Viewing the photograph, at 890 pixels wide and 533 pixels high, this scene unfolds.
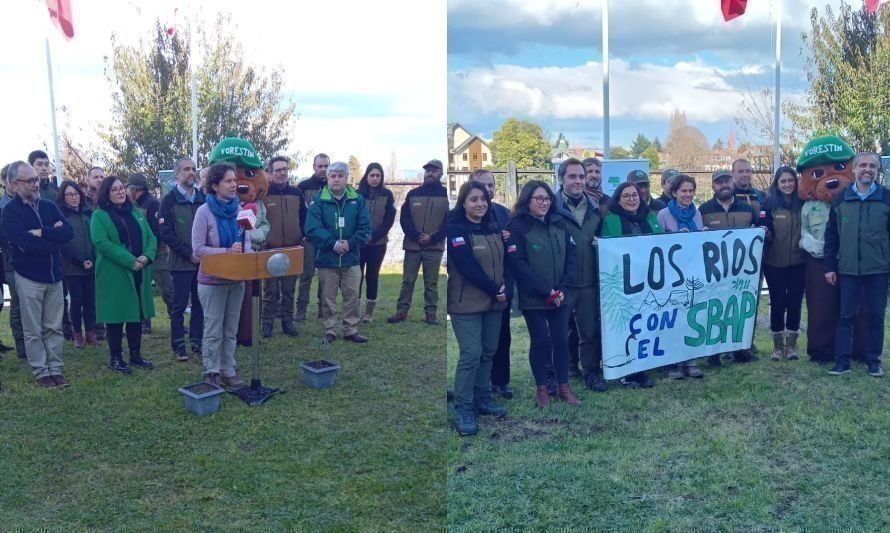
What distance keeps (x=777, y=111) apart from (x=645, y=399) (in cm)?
873

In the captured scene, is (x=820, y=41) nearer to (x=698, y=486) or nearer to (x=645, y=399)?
(x=645, y=399)

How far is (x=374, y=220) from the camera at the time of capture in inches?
324

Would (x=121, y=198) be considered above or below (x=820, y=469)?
above

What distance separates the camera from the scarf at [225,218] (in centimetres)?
523

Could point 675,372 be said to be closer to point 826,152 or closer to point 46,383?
point 826,152

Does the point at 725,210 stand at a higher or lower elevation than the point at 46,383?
higher

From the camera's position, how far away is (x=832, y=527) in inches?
132

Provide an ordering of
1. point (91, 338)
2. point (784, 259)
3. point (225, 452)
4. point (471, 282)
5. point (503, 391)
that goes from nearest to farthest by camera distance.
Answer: point (225, 452) < point (471, 282) < point (503, 391) < point (784, 259) < point (91, 338)

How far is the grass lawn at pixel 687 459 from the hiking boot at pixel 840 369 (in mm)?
109

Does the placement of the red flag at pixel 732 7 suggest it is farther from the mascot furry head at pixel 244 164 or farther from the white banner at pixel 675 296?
the mascot furry head at pixel 244 164

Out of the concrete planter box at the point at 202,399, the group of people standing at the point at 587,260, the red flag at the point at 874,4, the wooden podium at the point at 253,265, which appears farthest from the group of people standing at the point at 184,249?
the red flag at the point at 874,4

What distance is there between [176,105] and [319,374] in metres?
10.4

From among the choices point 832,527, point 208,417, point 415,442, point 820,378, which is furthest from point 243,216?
point 820,378

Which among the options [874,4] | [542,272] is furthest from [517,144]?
[874,4]
